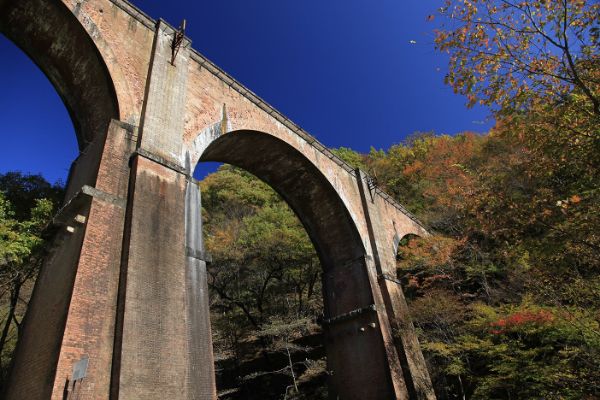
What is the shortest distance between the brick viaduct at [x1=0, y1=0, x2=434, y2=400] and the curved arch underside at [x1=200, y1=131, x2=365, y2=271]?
3.1 inches

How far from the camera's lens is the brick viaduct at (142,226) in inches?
214

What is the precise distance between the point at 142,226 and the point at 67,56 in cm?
395

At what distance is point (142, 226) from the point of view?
21.2ft

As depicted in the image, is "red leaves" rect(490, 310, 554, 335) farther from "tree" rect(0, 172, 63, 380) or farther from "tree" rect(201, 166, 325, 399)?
"tree" rect(0, 172, 63, 380)

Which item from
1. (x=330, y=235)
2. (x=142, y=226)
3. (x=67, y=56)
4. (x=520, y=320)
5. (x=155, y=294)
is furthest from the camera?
(x=330, y=235)

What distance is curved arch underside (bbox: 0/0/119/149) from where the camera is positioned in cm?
757

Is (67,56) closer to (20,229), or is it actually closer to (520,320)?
(20,229)

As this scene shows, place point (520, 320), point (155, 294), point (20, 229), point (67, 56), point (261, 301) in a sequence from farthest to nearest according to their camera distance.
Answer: point (261, 301)
point (520, 320)
point (20, 229)
point (67, 56)
point (155, 294)

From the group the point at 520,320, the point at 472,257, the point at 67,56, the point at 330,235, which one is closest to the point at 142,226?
the point at 67,56

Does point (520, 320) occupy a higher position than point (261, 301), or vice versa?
point (261, 301)

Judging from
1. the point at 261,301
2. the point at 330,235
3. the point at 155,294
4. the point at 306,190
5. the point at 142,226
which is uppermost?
the point at 306,190

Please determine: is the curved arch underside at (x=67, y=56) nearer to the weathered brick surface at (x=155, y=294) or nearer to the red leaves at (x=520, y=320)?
the weathered brick surface at (x=155, y=294)

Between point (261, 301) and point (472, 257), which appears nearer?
point (472, 257)

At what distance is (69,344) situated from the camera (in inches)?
199
